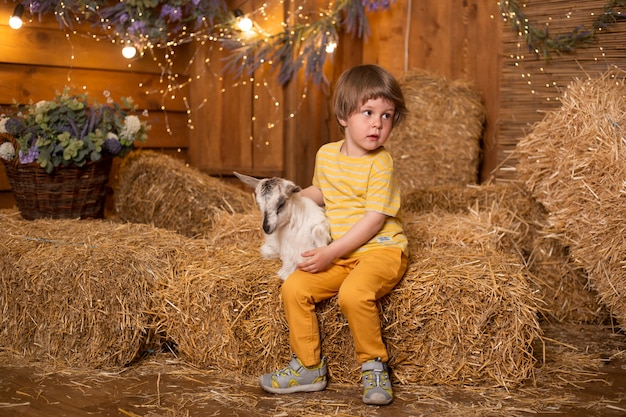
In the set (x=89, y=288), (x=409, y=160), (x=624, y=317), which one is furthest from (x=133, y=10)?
(x=624, y=317)

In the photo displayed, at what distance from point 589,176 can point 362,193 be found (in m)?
1.27

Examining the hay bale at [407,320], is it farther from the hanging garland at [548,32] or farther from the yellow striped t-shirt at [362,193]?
the hanging garland at [548,32]

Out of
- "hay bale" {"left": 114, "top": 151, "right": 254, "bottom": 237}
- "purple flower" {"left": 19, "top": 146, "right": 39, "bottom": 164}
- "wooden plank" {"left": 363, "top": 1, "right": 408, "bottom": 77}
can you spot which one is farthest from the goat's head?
"wooden plank" {"left": 363, "top": 1, "right": 408, "bottom": 77}

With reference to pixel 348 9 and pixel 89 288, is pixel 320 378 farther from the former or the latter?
pixel 348 9

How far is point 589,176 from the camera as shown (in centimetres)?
341

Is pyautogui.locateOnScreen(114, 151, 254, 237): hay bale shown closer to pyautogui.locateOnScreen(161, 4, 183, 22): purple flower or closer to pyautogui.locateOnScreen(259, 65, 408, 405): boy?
pyautogui.locateOnScreen(161, 4, 183, 22): purple flower

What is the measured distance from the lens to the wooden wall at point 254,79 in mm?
4734

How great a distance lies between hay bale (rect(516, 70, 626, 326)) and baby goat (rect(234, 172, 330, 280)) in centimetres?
137

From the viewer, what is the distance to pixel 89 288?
2.98m

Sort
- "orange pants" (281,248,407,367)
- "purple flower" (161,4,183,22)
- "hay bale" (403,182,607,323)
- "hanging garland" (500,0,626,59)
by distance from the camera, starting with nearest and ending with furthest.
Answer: "orange pants" (281,248,407,367), "hay bale" (403,182,607,323), "hanging garland" (500,0,626,59), "purple flower" (161,4,183,22)

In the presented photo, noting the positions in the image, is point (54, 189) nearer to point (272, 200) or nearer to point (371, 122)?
point (272, 200)

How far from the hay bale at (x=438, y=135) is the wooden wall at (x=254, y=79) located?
0.85 ft

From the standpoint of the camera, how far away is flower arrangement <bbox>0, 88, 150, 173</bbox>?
13.4ft

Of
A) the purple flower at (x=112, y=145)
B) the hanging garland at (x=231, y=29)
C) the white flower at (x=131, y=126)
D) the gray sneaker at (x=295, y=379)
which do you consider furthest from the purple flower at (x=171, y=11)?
the gray sneaker at (x=295, y=379)
